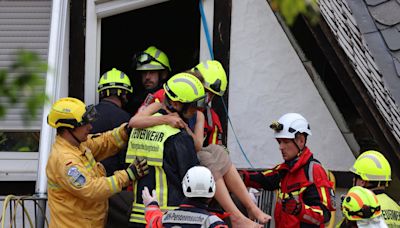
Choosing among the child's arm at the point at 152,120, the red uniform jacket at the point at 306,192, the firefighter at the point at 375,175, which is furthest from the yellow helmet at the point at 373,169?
the child's arm at the point at 152,120

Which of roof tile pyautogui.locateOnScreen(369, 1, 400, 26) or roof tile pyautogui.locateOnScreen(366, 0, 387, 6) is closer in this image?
roof tile pyautogui.locateOnScreen(369, 1, 400, 26)

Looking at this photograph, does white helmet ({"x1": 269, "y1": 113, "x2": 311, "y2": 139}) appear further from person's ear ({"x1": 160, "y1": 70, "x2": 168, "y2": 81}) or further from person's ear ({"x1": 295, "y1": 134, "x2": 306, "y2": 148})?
person's ear ({"x1": 160, "y1": 70, "x2": 168, "y2": 81})

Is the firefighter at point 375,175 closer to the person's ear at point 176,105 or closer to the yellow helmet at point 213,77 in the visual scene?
Answer: the yellow helmet at point 213,77

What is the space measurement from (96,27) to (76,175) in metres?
2.26

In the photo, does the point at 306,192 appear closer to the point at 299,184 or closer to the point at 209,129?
the point at 299,184

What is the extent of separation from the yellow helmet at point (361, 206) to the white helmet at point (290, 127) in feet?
3.01

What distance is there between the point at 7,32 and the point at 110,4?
3.47ft

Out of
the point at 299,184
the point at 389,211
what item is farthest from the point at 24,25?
the point at 389,211

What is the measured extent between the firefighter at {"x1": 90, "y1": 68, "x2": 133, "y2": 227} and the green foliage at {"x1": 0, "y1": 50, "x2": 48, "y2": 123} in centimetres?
430

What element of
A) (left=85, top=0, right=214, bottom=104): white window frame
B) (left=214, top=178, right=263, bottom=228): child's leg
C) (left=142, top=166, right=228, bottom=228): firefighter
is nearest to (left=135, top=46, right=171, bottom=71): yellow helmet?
(left=85, top=0, right=214, bottom=104): white window frame

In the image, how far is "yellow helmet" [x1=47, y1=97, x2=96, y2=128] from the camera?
240 inches

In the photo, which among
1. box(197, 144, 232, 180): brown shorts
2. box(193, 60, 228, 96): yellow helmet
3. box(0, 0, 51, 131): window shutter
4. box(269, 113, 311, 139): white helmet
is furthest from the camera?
box(0, 0, 51, 131): window shutter

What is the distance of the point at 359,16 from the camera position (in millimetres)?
7512

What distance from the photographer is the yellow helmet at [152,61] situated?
7898mm
